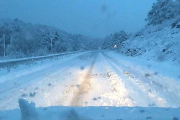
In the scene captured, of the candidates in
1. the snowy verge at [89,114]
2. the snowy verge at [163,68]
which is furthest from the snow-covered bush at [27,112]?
the snowy verge at [163,68]

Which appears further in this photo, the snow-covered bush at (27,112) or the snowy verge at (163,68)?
the snowy verge at (163,68)

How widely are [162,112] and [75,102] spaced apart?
3.12 metres

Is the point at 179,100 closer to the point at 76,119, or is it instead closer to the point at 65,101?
the point at 65,101

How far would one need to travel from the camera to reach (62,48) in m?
96.6

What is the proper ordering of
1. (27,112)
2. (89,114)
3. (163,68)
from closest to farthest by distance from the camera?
(27,112) < (89,114) < (163,68)

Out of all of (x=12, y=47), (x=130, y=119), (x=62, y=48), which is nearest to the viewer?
(x=130, y=119)

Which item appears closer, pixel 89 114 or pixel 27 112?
pixel 27 112

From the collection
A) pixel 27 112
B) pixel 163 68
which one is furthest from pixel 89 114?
pixel 163 68

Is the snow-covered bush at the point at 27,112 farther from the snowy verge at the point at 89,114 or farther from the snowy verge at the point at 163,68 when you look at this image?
the snowy verge at the point at 163,68

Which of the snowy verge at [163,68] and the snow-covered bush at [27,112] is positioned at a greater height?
the snow-covered bush at [27,112]

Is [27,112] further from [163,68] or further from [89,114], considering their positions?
[163,68]

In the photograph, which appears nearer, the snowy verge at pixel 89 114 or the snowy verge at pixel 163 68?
the snowy verge at pixel 89 114

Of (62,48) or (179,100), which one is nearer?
(179,100)

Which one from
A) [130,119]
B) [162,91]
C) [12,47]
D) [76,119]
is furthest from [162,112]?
[12,47]
